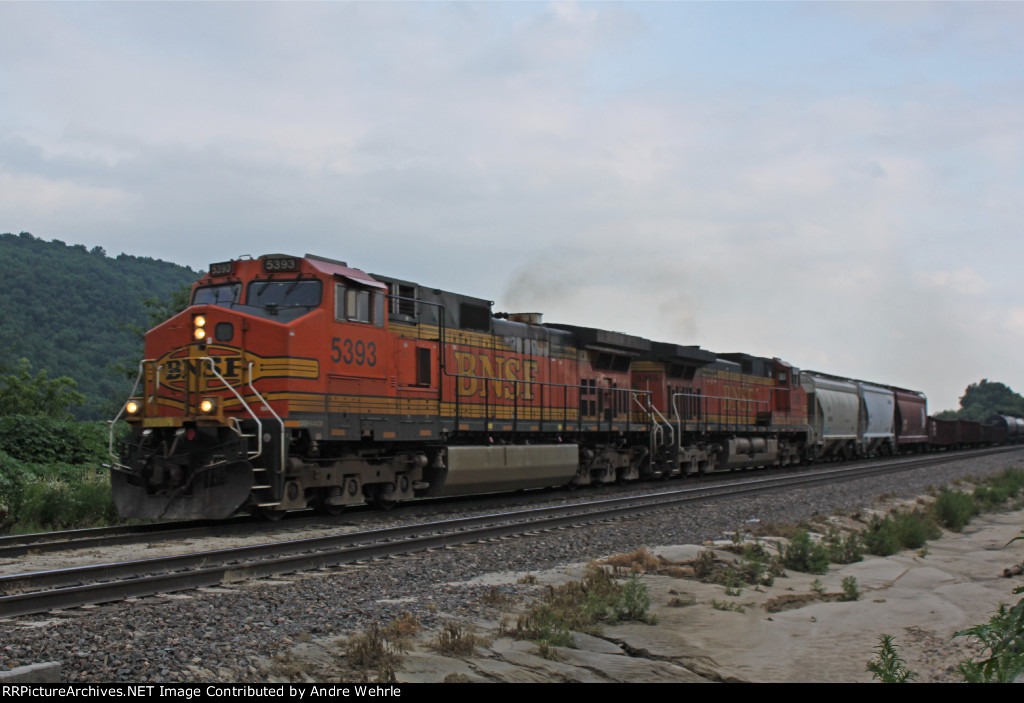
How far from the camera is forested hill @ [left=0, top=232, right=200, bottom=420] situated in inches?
2901

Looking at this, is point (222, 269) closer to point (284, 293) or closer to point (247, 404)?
point (284, 293)

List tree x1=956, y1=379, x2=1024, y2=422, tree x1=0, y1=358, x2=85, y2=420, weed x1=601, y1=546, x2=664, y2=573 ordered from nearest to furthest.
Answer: weed x1=601, y1=546, x2=664, y2=573, tree x1=0, y1=358, x2=85, y2=420, tree x1=956, y1=379, x2=1024, y2=422

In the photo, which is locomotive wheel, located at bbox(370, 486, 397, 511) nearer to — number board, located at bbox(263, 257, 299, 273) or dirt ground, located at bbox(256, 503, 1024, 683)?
number board, located at bbox(263, 257, 299, 273)

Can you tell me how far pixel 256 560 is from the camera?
8641 millimetres

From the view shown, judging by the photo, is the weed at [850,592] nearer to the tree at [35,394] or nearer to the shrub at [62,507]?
the shrub at [62,507]

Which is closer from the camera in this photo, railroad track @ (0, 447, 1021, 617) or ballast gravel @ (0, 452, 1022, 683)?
ballast gravel @ (0, 452, 1022, 683)

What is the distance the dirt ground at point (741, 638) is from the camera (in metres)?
5.26

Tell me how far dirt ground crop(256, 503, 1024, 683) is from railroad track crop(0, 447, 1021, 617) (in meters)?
1.71

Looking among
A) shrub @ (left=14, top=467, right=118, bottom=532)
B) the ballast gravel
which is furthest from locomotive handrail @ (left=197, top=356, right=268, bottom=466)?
the ballast gravel

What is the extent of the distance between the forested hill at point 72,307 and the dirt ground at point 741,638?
197 ft

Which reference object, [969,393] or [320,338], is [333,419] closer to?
[320,338]

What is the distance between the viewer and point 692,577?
8.85 metres

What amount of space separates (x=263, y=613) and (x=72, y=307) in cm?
9430

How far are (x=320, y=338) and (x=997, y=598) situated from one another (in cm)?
881
